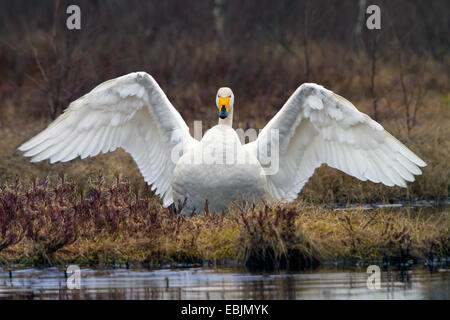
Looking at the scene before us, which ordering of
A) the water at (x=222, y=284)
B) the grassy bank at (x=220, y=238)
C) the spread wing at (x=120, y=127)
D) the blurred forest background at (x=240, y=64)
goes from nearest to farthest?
the water at (x=222, y=284), the grassy bank at (x=220, y=238), the spread wing at (x=120, y=127), the blurred forest background at (x=240, y=64)

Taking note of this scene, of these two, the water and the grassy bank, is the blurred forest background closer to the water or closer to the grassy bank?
the grassy bank

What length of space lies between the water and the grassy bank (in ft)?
0.94

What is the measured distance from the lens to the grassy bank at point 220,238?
804 centimetres

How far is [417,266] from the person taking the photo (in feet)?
26.3

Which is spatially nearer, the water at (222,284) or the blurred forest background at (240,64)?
the water at (222,284)

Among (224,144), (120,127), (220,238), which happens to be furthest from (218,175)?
(120,127)

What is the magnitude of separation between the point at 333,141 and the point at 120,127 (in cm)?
250

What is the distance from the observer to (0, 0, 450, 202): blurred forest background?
1338 centimetres

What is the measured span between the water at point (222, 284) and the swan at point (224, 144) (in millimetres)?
1868

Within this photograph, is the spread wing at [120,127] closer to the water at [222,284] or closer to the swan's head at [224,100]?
the swan's head at [224,100]

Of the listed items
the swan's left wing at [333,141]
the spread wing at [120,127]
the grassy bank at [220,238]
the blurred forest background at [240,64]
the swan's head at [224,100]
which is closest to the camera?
the grassy bank at [220,238]

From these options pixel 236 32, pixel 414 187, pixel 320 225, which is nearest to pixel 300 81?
pixel 236 32

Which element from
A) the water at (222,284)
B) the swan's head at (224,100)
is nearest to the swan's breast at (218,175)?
the swan's head at (224,100)

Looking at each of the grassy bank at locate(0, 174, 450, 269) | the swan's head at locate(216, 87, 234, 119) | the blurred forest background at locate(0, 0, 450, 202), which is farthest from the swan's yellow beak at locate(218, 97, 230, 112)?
the blurred forest background at locate(0, 0, 450, 202)
